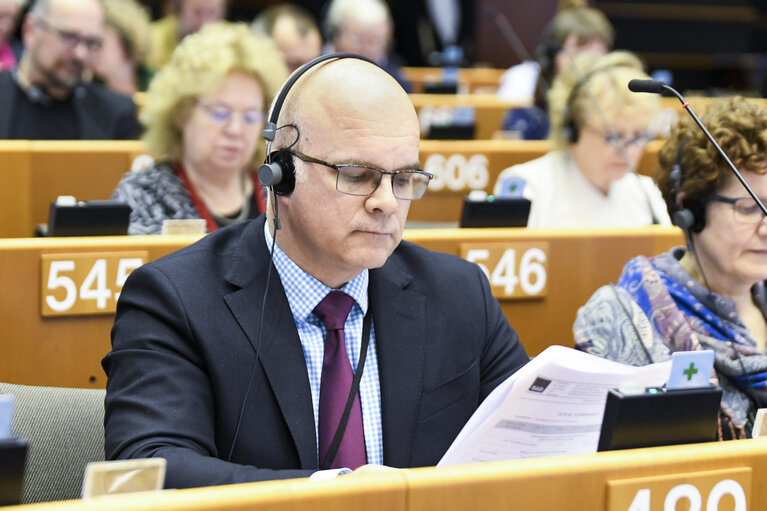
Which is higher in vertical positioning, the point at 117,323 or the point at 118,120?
the point at 118,120

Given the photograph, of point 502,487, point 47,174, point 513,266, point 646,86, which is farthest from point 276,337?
point 47,174

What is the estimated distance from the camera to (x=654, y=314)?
1908mm

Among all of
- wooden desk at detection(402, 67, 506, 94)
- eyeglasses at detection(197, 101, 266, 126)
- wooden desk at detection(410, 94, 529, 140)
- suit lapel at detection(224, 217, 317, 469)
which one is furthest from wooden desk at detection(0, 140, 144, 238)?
wooden desk at detection(402, 67, 506, 94)

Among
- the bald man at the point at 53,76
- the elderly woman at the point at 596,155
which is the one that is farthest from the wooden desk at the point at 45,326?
the bald man at the point at 53,76

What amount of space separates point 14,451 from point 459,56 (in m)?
7.87

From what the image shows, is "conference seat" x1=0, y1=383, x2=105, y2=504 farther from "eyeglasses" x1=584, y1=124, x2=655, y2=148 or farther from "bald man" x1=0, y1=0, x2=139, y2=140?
"bald man" x1=0, y1=0, x2=139, y2=140

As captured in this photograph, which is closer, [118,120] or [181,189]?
[181,189]

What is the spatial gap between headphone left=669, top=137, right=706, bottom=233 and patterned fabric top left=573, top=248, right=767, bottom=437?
3.8 inches

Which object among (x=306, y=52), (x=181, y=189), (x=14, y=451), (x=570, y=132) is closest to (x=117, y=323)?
(x=14, y=451)

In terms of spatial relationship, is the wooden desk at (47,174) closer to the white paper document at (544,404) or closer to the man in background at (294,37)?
the white paper document at (544,404)

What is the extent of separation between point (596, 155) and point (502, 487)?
2660 millimetres

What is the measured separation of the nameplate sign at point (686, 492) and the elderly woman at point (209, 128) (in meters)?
2.02

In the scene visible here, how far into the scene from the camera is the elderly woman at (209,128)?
2930mm

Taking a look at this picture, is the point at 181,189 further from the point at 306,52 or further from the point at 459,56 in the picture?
the point at 459,56
